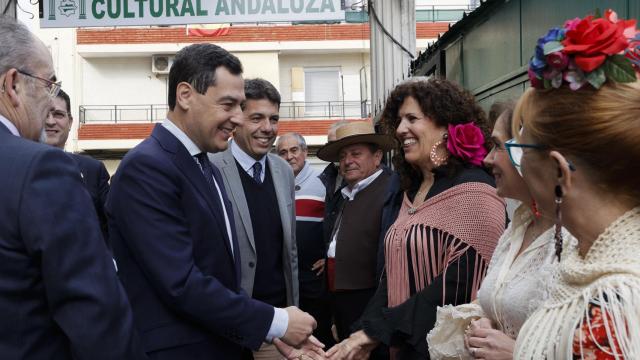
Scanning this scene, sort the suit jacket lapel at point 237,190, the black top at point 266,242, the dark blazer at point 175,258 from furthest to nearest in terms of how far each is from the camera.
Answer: the black top at point 266,242 < the suit jacket lapel at point 237,190 < the dark blazer at point 175,258

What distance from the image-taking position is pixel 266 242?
3.78 m

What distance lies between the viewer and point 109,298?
6.48 ft

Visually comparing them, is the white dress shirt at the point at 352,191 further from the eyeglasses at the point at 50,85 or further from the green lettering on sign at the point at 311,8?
the eyeglasses at the point at 50,85

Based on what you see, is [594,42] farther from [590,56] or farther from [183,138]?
[183,138]

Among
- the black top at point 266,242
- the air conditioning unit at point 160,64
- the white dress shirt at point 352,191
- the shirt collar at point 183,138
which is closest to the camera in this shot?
the shirt collar at point 183,138

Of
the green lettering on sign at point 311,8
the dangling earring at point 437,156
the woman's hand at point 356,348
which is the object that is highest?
the green lettering on sign at point 311,8

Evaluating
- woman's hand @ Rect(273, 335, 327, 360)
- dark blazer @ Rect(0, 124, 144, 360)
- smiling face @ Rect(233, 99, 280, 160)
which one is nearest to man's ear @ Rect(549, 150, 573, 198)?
dark blazer @ Rect(0, 124, 144, 360)

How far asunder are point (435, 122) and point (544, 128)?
1.66 m

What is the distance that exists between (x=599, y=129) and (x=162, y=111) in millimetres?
21967

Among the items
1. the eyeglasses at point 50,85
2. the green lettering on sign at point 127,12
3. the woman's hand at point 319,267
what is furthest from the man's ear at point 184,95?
the green lettering on sign at point 127,12

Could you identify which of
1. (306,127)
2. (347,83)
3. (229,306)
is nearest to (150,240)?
(229,306)

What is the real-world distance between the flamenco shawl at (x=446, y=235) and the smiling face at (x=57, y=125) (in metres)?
2.38

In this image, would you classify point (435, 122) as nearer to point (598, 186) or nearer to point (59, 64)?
point (598, 186)

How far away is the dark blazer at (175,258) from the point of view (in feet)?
8.23
